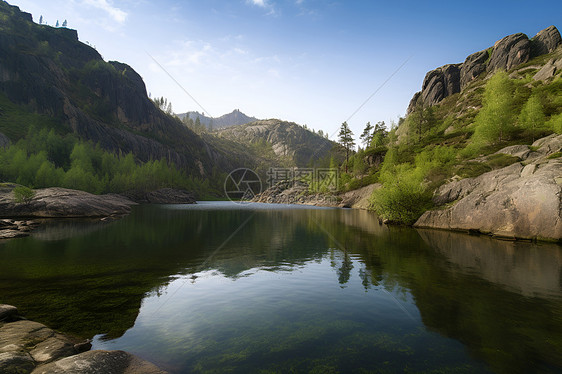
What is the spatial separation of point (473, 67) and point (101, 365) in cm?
21720

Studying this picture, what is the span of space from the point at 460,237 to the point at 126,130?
208m

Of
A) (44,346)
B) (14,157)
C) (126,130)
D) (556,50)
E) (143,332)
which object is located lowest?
(143,332)

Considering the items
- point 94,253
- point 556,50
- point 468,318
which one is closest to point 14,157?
point 94,253

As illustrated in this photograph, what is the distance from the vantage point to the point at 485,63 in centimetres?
16450

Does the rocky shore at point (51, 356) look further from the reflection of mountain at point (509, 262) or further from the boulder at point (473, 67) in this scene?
the boulder at point (473, 67)

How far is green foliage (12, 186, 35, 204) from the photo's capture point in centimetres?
4728

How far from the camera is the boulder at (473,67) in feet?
537

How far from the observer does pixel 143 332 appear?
31.7ft

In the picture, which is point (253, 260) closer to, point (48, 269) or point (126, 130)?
point (48, 269)

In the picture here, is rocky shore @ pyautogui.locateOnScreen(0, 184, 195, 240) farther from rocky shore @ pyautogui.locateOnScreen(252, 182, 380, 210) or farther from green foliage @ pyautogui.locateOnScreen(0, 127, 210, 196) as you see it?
rocky shore @ pyautogui.locateOnScreen(252, 182, 380, 210)

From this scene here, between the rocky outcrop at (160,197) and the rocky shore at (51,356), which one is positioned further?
the rocky outcrop at (160,197)

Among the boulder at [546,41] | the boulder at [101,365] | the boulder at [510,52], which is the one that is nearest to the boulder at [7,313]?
the boulder at [101,365]

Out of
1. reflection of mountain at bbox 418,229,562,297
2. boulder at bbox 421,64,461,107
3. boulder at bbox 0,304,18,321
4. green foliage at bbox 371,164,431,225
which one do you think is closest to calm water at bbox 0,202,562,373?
reflection of mountain at bbox 418,229,562,297

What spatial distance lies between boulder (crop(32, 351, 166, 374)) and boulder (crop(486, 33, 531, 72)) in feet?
623
